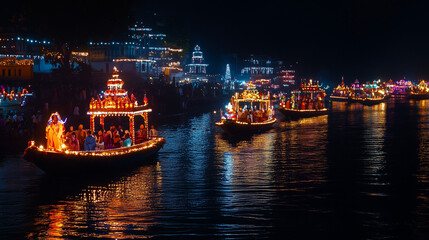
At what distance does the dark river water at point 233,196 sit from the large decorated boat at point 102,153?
0.56 metres

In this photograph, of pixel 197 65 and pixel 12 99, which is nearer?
pixel 12 99

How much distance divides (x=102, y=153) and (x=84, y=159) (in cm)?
100

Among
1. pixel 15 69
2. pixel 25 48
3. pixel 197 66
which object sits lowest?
pixel 15 69

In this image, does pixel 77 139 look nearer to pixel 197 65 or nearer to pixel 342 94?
pixel 197 65

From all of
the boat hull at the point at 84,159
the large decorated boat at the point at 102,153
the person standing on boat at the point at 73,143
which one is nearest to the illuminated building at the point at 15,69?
the large decorated boat at the point at 102,153

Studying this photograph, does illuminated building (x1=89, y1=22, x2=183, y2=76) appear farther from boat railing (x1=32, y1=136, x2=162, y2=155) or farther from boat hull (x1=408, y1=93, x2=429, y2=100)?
boat hull (x1=408, y1=93, x2=429, y2=100)

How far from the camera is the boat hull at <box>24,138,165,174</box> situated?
20359 millimetres

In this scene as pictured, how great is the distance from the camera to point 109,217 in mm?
16281

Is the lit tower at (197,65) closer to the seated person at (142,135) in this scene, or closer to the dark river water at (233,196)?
the dark river water at (233,196)

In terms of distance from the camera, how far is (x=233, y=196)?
1878cm

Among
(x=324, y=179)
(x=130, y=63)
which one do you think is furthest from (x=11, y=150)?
(x=130, y=63)

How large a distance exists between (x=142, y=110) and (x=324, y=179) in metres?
8.98

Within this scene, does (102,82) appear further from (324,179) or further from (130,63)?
(324,179)

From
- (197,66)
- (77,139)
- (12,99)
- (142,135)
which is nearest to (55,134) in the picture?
(77,139)
